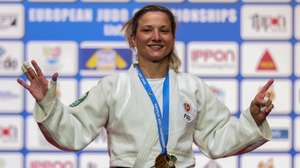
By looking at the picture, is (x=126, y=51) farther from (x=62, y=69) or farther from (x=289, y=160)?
(x=289, y=160)

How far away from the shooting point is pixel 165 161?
5.70 ft

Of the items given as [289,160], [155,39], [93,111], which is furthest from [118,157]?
[289,160]

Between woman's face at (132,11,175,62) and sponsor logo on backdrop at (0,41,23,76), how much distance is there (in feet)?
3.61

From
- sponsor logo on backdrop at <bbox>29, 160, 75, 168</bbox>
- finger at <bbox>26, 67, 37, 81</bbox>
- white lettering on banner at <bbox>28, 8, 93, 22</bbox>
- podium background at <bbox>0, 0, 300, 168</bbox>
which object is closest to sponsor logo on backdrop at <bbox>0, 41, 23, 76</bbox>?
podium background at <bbox>0, 0, 300, 168</bbox>

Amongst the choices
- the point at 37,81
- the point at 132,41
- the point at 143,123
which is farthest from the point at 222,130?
the point at 37,81

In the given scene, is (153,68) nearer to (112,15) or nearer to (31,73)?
(31,73)

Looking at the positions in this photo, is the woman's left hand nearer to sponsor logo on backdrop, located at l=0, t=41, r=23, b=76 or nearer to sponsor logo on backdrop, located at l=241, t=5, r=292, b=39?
sponsor logo on backdrop, located at l=241, t=5, r=292, b=39

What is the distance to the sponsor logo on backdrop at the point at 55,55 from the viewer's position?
111 inches

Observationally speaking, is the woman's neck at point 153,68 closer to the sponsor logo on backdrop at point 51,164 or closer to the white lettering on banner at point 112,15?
the white lettering on banner at point 112,15

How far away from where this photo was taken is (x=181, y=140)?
1.80 metres

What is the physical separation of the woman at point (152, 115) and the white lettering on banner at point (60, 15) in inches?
39.2

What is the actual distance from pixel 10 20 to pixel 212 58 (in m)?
0.80

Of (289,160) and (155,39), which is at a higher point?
(155,39)

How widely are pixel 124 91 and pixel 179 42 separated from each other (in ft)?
3.52
